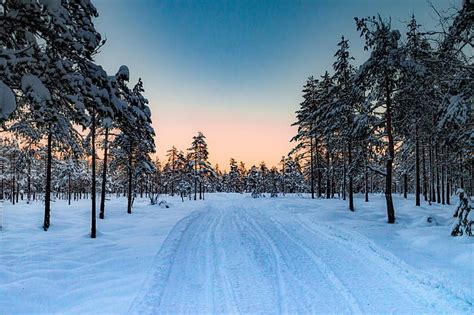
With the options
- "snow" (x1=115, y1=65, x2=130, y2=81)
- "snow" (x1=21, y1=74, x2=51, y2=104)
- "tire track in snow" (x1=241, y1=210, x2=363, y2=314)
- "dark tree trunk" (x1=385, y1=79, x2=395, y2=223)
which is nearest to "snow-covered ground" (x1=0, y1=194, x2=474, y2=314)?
"tire track in snow" (x1=241, y1=210, x2=363, y2=314)

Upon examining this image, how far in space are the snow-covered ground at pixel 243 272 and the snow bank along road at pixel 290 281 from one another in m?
0.03

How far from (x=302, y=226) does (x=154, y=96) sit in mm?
19120

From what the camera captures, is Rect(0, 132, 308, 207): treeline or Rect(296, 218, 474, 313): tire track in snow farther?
Rect(0, 132, 308, 207): treeline

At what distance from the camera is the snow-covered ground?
587 centimetres

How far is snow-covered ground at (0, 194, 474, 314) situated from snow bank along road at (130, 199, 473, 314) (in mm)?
26

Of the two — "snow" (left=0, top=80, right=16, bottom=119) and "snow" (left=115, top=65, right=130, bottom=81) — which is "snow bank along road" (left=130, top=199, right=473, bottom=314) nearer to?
"snow" (left=0, top=80, right=16, bottom=119)

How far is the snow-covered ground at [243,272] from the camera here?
5871 millimetres

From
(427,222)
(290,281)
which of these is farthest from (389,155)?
(290,281)

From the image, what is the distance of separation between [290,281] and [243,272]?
53.1 inches

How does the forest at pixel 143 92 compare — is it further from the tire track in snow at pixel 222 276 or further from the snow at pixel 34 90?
the tire track in snow at pixel 222 276

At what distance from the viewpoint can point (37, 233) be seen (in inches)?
579

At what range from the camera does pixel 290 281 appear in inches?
276

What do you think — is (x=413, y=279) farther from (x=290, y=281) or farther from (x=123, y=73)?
(x=123, y=73)

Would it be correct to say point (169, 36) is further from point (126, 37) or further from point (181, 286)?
point (181, 286)
